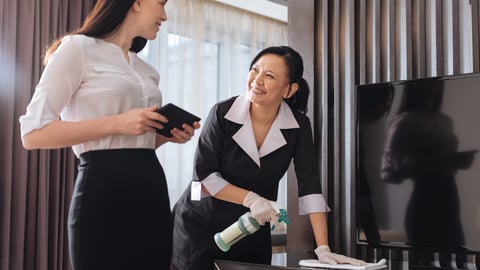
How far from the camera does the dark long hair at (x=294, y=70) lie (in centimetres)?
218

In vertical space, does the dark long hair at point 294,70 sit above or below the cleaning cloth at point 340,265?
above

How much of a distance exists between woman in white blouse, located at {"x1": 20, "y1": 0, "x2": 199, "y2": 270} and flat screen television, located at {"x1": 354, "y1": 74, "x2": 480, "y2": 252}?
3.19 ft

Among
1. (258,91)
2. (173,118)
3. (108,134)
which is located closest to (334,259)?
(258,91)

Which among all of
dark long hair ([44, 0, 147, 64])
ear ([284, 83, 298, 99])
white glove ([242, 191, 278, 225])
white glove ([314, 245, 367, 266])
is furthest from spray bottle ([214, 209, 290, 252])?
dark long hair ([44, 0, 147, 64])

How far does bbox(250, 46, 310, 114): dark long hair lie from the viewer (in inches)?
86.0

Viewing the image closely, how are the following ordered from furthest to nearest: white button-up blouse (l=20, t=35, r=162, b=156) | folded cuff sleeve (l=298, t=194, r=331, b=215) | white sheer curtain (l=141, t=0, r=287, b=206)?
white sheer curtain (l=141, t=0, r=287, b=206)
folded cuff sleeve (l=298, t=194, r=331, b=215)
white button-up blouse (l=20, t=35, r=162, b=156)

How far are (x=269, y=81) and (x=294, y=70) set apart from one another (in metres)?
0.13

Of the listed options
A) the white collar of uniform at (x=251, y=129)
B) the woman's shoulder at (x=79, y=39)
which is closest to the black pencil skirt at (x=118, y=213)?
the woman's shoulder at (x=79, y=39)

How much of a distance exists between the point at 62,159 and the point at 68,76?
183 cm

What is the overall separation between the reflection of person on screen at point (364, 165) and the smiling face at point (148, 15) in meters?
1.00

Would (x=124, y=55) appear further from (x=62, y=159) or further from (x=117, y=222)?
(x=62, y=159)

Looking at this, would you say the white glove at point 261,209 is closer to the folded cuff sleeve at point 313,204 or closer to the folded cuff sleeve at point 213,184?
the folded cuff sleeve at point 213,184

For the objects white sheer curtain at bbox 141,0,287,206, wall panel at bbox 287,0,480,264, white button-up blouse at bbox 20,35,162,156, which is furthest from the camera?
white sheer curtain at bbox 141,0,287,206

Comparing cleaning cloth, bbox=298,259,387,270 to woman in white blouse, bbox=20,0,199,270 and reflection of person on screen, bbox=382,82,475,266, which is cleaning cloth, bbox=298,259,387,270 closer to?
reflection of person on screen, bbox=382,82,475,266
